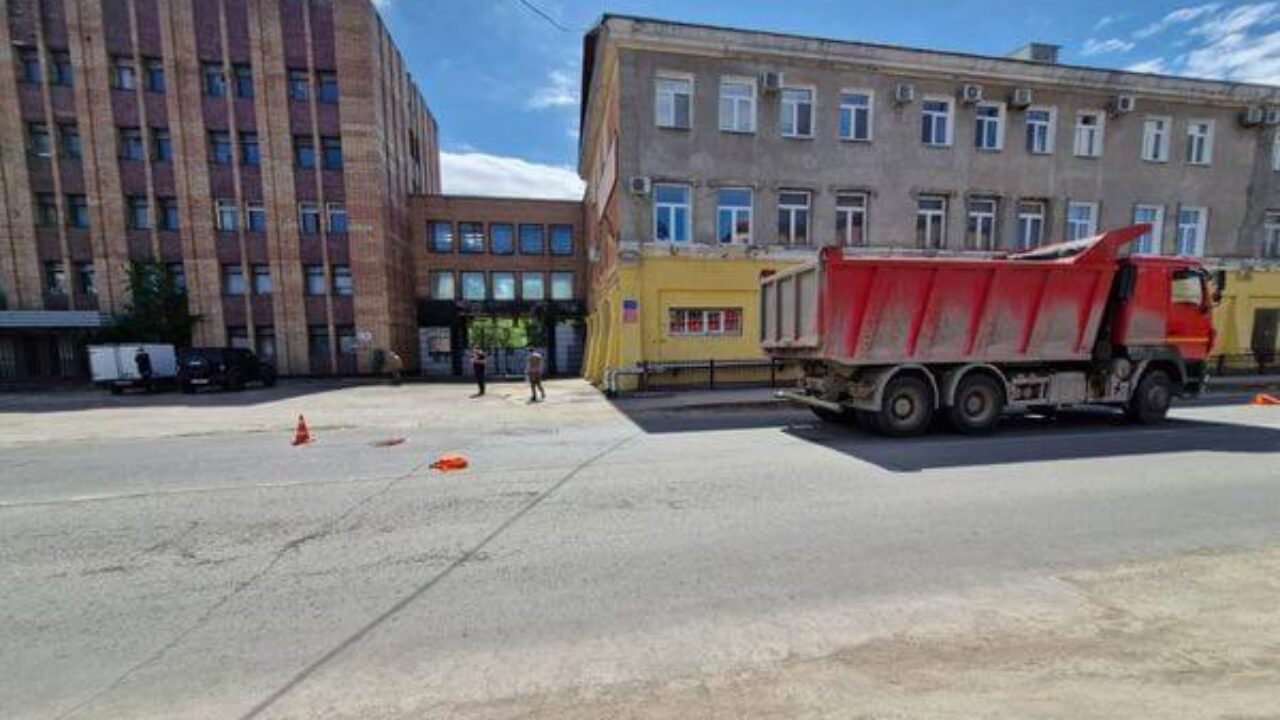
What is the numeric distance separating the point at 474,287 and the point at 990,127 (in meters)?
25.1

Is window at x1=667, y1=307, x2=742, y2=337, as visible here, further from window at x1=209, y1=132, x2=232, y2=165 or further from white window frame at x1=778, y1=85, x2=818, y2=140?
window at x1=209, y1=132, x2=232, y2=165

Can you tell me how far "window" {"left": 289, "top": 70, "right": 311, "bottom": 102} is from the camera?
25.0m

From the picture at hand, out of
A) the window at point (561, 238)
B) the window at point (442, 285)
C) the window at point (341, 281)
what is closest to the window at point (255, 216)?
the window at point (341, 281)

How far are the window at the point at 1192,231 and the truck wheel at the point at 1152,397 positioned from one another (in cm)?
1498

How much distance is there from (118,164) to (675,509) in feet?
111

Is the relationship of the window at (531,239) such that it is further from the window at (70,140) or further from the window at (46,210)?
the window at (46,210)

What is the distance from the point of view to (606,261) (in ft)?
64.2

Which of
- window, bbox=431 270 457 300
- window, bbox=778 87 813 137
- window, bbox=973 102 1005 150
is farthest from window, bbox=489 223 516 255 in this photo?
window, bbox=973 102 1005 150

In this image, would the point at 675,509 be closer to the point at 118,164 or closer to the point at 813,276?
the point at 813,276

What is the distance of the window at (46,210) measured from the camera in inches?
957

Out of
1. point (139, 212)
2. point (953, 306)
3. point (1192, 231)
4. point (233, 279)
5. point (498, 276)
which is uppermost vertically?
point (139, 212)

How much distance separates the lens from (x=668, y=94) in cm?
1500

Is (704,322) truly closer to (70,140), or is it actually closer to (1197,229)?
(1197,229)

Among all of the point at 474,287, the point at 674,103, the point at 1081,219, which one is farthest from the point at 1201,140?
the point at 474,287
